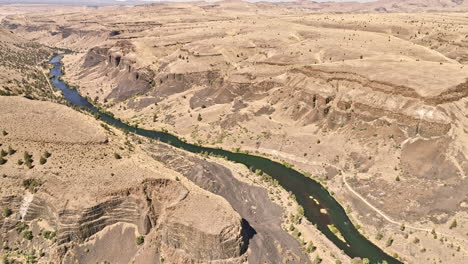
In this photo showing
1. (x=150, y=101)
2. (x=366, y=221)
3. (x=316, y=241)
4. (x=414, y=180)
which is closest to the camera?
(x=316, y=241)

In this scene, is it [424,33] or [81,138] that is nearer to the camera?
[81,138]

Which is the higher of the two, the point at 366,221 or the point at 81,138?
the point at 81,138

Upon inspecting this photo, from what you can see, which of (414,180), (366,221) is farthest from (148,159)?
(414,180)

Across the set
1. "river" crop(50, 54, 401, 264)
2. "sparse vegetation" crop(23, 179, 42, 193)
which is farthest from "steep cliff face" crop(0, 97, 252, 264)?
"river" crop(50, 54, 401, 264)

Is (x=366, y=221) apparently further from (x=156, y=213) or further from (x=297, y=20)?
(x=297, y=20)

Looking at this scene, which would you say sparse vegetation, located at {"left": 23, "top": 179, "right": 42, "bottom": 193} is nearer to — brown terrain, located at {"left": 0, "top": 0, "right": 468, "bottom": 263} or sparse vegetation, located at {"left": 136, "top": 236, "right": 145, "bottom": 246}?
brown terrain, located at {"left": 0, "top": 0, "right": 468, "bottom": 263}

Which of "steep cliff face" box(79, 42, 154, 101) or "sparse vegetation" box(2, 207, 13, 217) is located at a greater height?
"sparse vegetation" box(2, 207, 13, 217)

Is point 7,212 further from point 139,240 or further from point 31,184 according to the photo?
point 139,240

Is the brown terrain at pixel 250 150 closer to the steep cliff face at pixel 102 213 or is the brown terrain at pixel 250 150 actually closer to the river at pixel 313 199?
the steep cliff face at pixel 102 213
